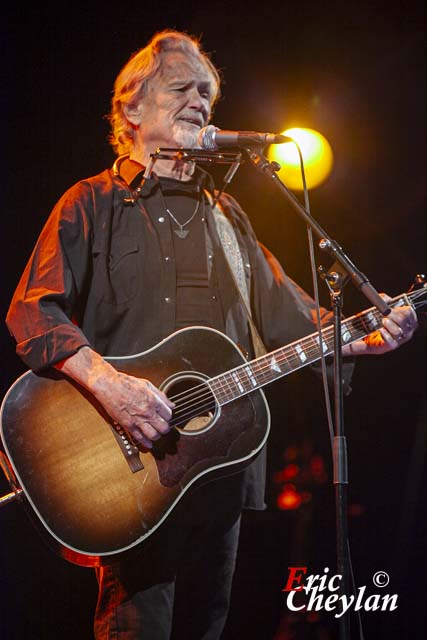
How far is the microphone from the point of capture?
2232mm

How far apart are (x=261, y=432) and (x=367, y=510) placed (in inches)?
65.8

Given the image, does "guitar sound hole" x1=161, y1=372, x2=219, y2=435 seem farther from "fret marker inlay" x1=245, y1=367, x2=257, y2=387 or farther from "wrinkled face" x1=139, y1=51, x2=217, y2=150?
"wrinkled face" x1=139, y1=51, x2=217, y2=150

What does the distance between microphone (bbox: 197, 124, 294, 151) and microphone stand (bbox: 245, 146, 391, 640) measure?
4 cm

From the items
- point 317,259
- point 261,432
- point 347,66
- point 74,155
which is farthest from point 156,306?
point 347,66

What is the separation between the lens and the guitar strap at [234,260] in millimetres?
2766

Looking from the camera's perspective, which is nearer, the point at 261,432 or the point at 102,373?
the point at 102,373

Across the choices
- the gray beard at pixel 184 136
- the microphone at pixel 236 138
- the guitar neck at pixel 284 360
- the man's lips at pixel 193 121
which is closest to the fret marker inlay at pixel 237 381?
the guitar neck at pixel 284 360

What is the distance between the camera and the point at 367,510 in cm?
370

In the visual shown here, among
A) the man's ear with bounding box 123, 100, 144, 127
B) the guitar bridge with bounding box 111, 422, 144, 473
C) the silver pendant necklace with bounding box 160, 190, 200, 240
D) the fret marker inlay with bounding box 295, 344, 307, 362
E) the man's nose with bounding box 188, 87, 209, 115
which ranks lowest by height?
the guitar bridge with bounding box 111, 422, 144, 473

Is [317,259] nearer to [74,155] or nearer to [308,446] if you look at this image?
[308,446]

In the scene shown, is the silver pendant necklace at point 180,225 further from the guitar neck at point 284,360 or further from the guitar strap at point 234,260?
the guitar neck at point 284,360
